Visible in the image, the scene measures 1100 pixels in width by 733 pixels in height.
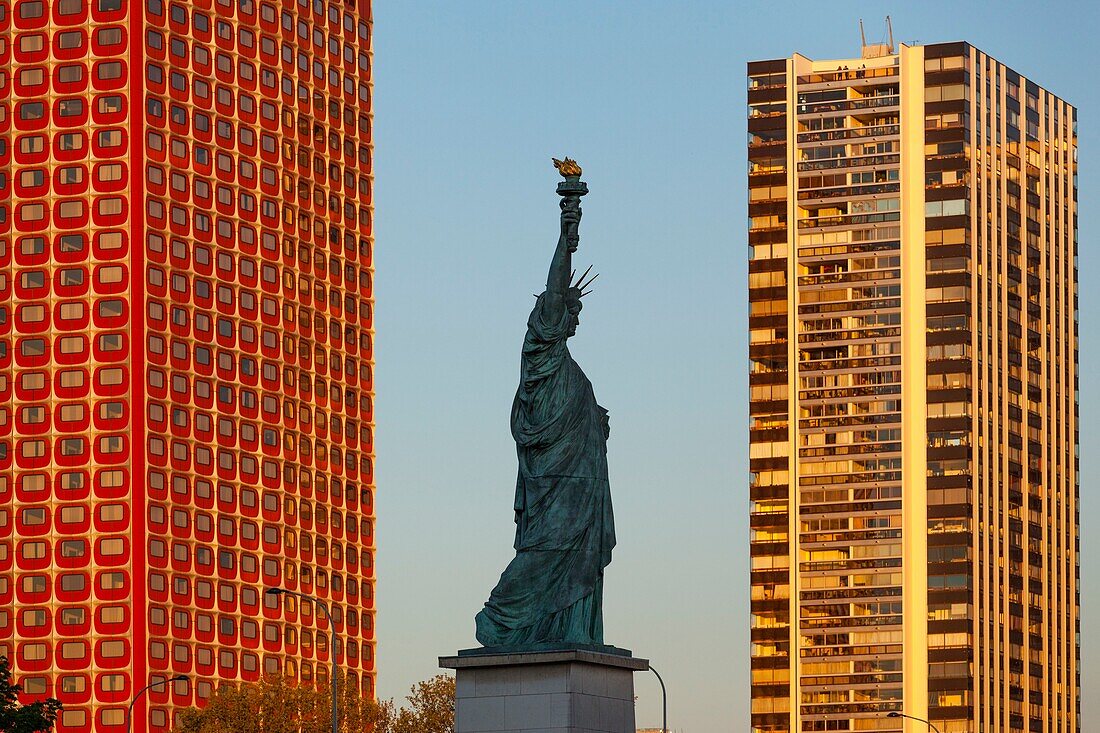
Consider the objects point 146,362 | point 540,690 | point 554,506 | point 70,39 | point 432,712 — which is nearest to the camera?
point 540,690

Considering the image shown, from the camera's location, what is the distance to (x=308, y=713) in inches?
4892

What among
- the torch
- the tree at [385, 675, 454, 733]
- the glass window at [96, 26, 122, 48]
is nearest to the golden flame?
the torch

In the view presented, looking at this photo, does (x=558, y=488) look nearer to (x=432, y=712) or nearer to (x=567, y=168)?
(x=567, y=168)

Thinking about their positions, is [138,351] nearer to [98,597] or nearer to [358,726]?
[98,597]

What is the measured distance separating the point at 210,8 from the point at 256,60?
6180 millimetres

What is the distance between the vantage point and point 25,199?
578 feet

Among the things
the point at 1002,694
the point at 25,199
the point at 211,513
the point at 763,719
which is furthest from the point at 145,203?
the point at 1002,694

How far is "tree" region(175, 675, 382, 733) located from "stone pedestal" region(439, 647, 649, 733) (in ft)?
227

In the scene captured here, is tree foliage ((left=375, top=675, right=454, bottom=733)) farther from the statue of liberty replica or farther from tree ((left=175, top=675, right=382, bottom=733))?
the statue of liberty replica

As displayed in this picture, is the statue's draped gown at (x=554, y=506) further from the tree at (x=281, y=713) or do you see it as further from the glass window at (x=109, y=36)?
the glass window at (x=109, y=36)

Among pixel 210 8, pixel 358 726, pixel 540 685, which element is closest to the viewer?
pixel 540 685

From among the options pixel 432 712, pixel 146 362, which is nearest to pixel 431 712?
pixel 432 712

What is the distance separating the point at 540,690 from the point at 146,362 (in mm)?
127311

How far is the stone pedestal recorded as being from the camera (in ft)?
168
